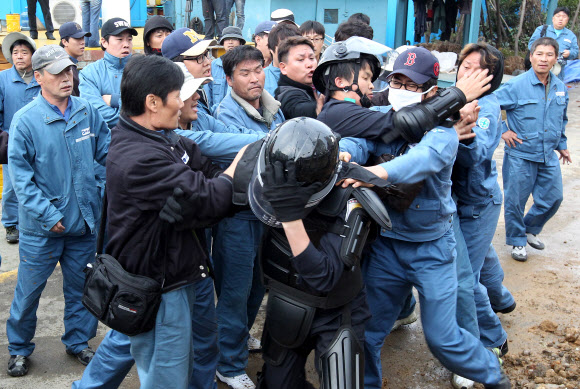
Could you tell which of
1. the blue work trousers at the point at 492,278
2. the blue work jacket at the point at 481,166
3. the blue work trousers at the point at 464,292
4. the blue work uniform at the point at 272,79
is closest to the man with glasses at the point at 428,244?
the blue work trousers at the point at 464,292

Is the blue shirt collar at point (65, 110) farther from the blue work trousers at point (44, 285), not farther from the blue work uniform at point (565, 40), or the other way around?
the blue work uniform at point (565, 40)

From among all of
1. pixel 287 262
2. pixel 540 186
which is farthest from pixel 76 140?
pixel 540 186

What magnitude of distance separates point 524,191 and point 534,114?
796mm

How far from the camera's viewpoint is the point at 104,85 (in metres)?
5.09

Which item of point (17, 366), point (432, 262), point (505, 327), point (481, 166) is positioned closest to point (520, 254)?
point (505, 327)

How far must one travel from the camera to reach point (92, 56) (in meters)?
11.5

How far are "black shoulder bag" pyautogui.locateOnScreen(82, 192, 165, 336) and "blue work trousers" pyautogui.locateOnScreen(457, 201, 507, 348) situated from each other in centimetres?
225

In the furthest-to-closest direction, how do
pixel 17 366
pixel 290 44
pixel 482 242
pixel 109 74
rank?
pixel 109 74 < pixel 290 44 < pixel 482 242 < pixel 17 366

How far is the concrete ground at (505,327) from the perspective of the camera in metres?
3.97

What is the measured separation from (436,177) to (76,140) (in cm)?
237

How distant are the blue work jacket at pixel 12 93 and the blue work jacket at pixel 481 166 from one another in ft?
13.8

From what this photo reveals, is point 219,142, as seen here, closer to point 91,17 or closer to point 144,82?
point 144,82

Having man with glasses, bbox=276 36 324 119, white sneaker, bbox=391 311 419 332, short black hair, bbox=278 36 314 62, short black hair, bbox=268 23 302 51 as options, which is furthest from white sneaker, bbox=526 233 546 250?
short black hair, bbox=278 36 314 62

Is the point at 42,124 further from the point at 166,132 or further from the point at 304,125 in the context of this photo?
the point at 304,125
